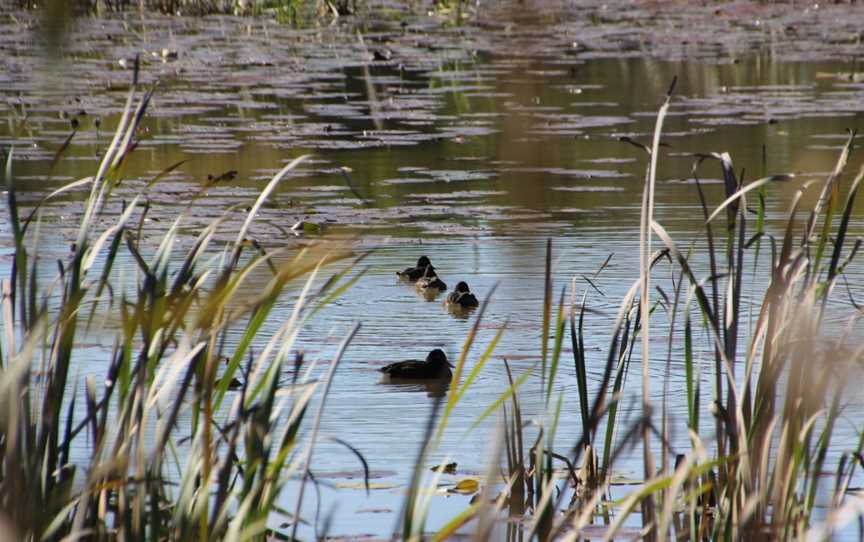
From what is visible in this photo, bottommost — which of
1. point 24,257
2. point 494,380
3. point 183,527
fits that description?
point 494,380

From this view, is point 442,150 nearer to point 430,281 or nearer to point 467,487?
Answer: point 430,281

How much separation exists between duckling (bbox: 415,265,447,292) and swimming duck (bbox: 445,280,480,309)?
0.42 ft

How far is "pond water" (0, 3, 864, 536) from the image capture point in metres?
4.43

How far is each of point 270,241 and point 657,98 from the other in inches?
291

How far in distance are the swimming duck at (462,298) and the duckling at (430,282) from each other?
0.42ft

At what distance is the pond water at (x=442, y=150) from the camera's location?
4.43 meters

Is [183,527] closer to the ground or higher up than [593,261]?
higher up

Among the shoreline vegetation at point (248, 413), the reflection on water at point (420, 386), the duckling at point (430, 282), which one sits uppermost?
the shoreline vegetation at point (248, 413)

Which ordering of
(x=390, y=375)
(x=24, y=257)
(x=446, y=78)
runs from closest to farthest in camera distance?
(x=24, y=257)
(x=390, y=375)
(x=446, y=78)

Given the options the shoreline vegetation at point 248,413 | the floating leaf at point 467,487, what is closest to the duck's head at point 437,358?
the floating leaf at point 467,487

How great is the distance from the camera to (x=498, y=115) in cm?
1288

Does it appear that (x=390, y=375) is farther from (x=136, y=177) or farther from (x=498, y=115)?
(x=498, y=115)

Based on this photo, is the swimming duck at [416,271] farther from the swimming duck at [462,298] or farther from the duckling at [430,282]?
the swimming duck at [462,298]

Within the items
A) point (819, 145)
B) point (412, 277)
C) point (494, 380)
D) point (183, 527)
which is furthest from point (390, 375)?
point (819, 145)
